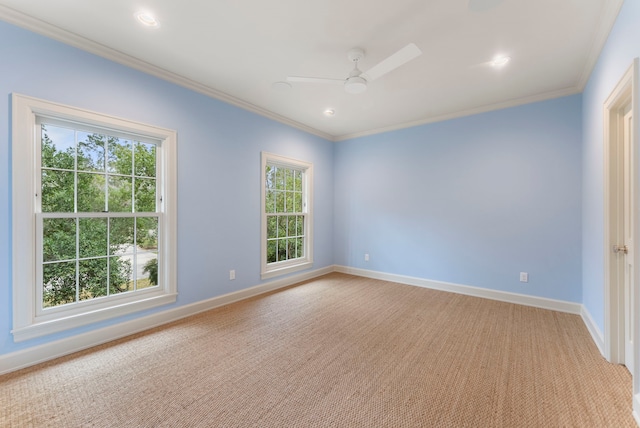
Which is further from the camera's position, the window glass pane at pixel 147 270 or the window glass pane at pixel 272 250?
the window glass pane at pixel 272 250

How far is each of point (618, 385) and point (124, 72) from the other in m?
4.71

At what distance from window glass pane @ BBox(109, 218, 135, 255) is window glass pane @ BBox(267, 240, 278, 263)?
72.8 inches

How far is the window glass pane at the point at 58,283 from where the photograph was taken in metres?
2.26

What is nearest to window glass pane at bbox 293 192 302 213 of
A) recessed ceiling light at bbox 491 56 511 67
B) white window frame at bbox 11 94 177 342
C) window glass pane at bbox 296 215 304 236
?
window glass pane at bbox 296 215 304 236

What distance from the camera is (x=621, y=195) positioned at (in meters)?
2.15

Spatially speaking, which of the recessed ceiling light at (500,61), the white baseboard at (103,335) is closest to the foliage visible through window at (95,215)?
the white baseboard at (103,335)

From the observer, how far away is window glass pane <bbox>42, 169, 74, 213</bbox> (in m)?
2.25

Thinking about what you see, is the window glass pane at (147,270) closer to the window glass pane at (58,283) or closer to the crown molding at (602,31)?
the window glass pane at (58,283)

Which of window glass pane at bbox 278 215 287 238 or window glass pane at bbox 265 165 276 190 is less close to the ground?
window glass pane at bbox 265 165 276 190

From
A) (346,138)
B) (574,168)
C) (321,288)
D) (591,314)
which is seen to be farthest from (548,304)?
(346,138)

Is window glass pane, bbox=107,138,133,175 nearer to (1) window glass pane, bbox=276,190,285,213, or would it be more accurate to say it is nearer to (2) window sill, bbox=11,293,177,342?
(2) window sill, bbox=11,293,177,342

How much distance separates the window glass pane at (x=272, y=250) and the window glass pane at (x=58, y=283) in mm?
2276

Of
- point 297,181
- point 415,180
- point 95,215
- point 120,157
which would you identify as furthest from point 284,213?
point 95,215

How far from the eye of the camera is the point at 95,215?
2486 millimetres
